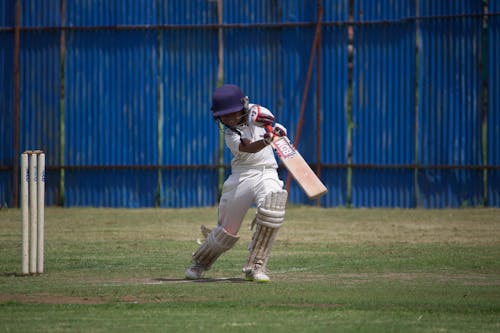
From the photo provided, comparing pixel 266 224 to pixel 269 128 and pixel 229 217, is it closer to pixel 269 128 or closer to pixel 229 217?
pixel 229 217

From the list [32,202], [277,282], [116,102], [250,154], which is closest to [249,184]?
[250,154]

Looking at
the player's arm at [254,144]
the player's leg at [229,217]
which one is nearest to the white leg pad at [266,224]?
the player's leg at [229,217]

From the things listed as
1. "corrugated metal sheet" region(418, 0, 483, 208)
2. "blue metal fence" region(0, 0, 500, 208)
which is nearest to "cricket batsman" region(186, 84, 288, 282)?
"blue metal fence" region(0, 0, 500, 208)

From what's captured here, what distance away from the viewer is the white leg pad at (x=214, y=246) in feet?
34.0

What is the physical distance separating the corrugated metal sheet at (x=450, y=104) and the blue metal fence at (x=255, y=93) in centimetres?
2

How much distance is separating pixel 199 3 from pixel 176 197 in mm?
4021

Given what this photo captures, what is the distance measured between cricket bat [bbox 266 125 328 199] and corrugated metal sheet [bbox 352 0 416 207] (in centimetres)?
1066

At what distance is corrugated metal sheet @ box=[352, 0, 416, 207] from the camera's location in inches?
824

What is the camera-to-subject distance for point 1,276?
11023 millimetres

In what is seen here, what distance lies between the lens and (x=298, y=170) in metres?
10.5

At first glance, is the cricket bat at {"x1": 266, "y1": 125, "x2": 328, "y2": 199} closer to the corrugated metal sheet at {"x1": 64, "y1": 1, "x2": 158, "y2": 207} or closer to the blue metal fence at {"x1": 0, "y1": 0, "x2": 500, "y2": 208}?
the blue metal fence at {"x1": 0, "y1": 0, "x2": 500, "y2": 208}

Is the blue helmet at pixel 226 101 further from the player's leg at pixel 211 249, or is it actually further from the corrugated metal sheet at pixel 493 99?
the corrugated metal sheet at pixel 493 99

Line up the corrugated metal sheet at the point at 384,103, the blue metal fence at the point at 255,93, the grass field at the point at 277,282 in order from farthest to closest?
the corrugated metal sheet at the point at 384,103, the blue metal fence at the point at 255,93, the grass field at the point at 277,282

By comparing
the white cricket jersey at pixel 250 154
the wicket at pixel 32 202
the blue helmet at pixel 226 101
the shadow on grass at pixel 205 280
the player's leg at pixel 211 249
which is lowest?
the shadow on grass at pixel 205 280
